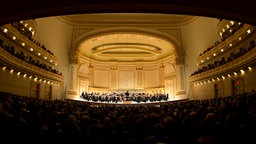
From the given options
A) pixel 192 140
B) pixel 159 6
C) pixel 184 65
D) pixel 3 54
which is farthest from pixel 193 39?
pixel 192 140

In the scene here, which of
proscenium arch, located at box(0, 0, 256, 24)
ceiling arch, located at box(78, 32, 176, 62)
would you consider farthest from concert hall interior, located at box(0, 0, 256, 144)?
ceiling arch, located at box(78, 32, 176, 62)

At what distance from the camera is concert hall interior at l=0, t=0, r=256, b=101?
350 inches

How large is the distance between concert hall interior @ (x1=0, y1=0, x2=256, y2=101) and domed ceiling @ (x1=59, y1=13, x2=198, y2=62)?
13 cm

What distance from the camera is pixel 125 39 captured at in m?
30.0

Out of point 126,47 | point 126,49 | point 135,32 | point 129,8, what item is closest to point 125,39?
point 126,47

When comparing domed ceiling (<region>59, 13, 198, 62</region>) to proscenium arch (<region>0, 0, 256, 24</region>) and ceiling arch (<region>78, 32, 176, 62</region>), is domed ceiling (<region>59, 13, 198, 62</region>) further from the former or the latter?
proscenium arch (<region>0, 0, 256, 24</region>)

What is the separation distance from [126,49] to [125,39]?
4.33 m

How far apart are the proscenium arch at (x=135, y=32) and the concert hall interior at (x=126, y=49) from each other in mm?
134

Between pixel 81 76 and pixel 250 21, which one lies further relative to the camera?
pixel 81 76

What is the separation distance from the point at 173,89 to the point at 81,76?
14122 mm

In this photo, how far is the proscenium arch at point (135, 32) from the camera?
26.8m

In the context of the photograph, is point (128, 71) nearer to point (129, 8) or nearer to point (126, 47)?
point (126, 47)

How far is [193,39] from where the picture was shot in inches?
1020

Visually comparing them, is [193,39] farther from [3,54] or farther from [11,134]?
[11,134]
